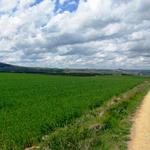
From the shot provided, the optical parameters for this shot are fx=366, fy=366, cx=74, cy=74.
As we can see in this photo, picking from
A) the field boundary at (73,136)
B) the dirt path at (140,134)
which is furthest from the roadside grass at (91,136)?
the dirt path at (140,134)

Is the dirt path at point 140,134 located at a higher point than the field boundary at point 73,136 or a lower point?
lower

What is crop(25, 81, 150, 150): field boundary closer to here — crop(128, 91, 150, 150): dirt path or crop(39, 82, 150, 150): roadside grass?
crop(39, 82, 150, 150): roadside grass

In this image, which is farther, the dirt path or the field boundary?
the dirt path

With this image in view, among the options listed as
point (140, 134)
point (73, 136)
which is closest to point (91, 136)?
point (73, 136)

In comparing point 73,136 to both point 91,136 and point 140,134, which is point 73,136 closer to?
point 91,136

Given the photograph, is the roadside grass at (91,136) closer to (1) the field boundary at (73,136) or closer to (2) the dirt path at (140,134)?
(1) the field boundary at (73,136)

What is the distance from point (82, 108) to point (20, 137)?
10.3 m

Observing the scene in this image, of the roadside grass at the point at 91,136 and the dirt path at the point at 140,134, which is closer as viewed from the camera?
the roadside grass at the point at 91,136

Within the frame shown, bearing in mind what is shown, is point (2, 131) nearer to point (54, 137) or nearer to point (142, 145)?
point (54, 137)

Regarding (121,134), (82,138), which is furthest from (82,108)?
(82,138)

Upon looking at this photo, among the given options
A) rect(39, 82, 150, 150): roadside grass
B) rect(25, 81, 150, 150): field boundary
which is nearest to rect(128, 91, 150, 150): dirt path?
rect(39, 82, 150, 150): roadside grass

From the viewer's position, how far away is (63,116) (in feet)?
61.1

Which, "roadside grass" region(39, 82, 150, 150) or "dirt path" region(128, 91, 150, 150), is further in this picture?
"dirt path" region(128, 91, 150, 150)

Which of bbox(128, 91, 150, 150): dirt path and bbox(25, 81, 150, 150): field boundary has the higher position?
bbox(25, 81, 150, 150): field boundary
